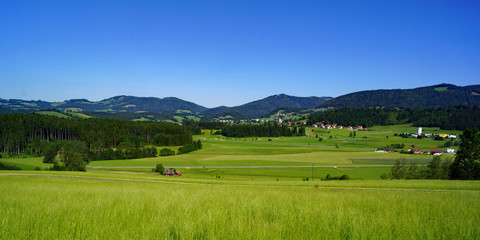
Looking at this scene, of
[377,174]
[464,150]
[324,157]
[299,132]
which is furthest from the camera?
[299,132]

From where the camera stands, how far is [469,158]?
137ft

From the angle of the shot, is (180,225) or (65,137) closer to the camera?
(180,225)

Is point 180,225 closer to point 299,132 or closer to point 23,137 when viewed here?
point 23,137

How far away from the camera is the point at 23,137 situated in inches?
3819

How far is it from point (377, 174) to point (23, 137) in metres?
113

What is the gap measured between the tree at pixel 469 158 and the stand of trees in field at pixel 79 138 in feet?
269

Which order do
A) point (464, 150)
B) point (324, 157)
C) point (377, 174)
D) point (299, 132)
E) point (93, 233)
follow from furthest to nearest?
1. point (299, 132)
2. point (324, 157)
3. point (377, 174)
4. point (464, 150)
5. point (93, 233)

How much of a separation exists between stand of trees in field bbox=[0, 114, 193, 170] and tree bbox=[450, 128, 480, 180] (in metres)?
81.9

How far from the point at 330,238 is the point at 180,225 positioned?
2.67 m

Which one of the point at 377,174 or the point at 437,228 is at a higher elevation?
the point at 437,228

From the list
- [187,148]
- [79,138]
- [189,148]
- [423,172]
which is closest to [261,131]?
[189,148]

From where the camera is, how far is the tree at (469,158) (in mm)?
41175

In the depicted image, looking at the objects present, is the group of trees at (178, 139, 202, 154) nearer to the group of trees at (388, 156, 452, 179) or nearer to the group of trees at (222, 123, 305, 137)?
the group of trees at (222, 123, 305, 137)

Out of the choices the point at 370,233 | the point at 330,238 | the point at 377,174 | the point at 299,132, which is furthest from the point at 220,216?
the point at 299,132
